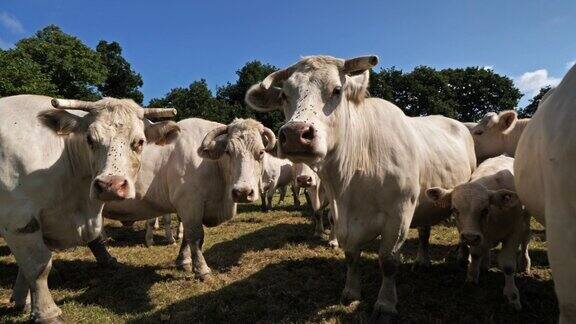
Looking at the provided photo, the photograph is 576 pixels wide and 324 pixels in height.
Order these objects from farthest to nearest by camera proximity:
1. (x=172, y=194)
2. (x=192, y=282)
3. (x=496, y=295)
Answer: (x=172, y=194) < (x=192, y=282) < (x=496, y=295)

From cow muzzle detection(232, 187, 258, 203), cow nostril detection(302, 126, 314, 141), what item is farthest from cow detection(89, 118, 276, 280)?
cow nostril detection(302, 126, 314, 141)

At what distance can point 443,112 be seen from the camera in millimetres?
50844

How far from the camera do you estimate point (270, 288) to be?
5469mm

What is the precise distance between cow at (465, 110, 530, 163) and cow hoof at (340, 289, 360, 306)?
4.92 meters

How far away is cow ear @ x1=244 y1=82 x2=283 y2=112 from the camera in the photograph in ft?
15.4

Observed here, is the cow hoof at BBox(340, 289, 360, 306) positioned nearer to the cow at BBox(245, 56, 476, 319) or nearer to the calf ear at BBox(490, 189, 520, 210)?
the cow at BBox(245, 56, 476, 319)

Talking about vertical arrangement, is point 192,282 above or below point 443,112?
below

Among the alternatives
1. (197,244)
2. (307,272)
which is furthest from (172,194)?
(307,272)

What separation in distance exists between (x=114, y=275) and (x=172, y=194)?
5.79 feet

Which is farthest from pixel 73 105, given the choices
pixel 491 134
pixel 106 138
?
pixel 491 134

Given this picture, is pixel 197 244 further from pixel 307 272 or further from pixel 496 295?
pixel 496 295

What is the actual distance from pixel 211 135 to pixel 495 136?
5981mm

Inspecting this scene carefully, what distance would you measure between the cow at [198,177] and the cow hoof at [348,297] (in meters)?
2.00

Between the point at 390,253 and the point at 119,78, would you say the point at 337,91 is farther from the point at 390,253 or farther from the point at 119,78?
the point at 119,78
